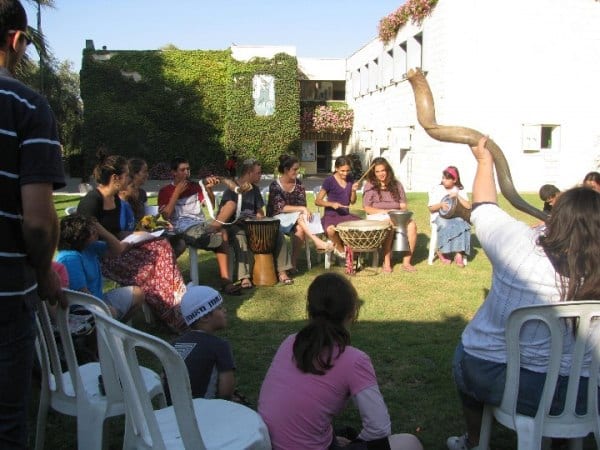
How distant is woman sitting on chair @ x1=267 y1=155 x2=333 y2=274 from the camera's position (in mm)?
7566

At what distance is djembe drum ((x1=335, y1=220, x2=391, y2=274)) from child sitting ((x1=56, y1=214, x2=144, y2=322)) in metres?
3.20

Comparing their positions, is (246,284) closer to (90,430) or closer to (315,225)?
(315,225)

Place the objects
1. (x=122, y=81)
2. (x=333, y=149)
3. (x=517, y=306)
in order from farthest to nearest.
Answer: (x=333, y=149) → (x=122, y=81) → (x=517, y=306)

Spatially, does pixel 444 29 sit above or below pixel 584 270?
above

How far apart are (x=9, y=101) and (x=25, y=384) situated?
95cm

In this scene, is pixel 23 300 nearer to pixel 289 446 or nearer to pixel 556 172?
pixel 289 446

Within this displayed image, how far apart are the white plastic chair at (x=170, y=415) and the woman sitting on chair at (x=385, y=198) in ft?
18.1

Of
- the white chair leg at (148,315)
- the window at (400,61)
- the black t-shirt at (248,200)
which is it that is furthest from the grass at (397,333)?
the window at (400,61)

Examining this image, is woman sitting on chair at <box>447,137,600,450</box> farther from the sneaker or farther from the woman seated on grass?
the woman seated on grass

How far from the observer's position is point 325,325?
233 cm

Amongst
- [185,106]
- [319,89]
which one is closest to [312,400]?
[185,106]

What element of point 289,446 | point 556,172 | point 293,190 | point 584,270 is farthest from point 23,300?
point 556,172

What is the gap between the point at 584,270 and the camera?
92.0 inches

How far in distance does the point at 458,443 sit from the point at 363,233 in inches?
164
